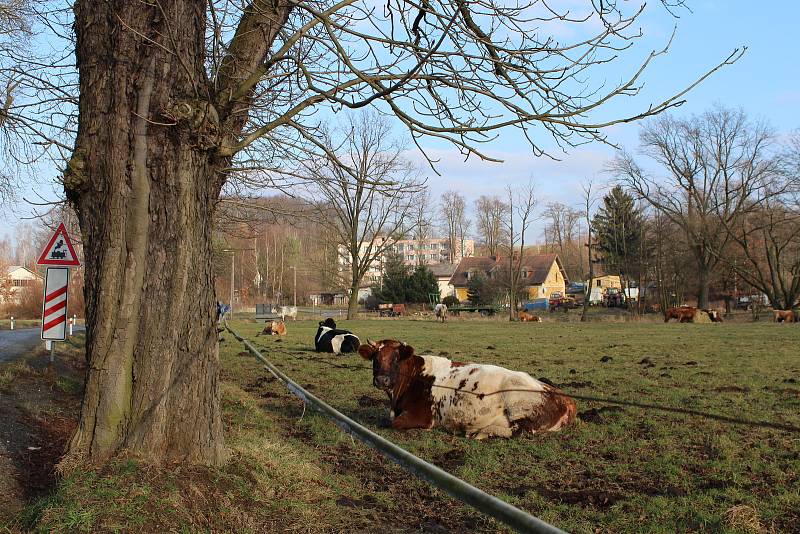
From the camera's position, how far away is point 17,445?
6668 mm

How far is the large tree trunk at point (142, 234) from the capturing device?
5160 mm

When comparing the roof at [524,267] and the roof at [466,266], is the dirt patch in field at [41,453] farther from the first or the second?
the roof at [466,266]

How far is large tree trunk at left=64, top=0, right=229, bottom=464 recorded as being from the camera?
203 inches

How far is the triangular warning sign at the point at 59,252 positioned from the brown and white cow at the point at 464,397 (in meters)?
8.53

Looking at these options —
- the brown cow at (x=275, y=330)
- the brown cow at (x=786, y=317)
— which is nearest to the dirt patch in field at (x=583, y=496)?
the brown cow at (x=275, y=330)

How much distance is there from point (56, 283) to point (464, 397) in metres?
9.77

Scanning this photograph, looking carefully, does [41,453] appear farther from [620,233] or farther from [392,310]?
[620,233]

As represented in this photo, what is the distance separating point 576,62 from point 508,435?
389 cm

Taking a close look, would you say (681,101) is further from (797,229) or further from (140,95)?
(797,229)

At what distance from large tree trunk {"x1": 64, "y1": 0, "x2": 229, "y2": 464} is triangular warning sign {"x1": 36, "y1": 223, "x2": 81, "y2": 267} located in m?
9.23

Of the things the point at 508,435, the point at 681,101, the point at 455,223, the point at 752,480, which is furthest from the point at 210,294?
the point at 455,223

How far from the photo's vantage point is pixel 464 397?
7.54 meters

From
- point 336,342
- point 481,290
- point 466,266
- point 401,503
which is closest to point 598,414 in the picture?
point 401,503

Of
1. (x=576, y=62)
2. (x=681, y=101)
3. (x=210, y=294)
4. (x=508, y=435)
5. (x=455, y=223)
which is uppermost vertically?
(x=455, y=223)
